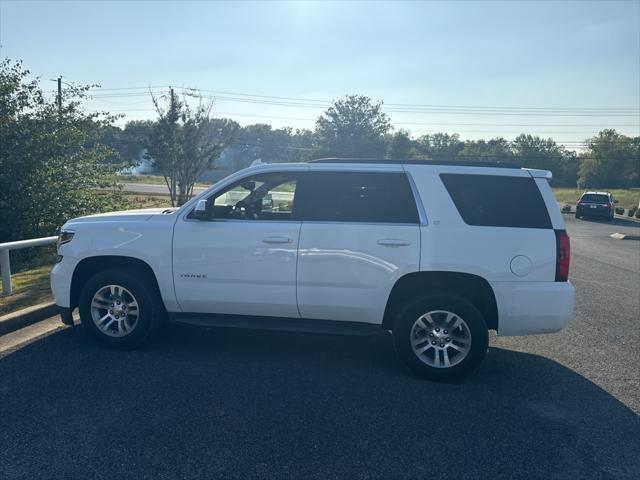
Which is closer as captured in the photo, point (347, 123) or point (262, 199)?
point (262, 199)

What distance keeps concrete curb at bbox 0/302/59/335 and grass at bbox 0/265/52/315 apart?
19 centimetres

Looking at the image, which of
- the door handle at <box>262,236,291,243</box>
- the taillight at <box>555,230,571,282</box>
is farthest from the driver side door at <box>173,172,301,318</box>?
Result: the taillight at <box>555,230,571,282</box>

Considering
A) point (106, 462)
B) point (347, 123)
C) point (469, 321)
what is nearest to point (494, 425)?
A: point (469, 321)

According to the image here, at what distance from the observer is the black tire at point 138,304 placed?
5.46 meters

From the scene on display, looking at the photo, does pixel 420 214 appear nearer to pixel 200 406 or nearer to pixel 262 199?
pixel 262 199

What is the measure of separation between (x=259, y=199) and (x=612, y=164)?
83.6m

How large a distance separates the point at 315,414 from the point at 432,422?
91 cm

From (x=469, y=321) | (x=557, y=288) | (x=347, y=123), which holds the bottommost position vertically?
(x=469, y=321)

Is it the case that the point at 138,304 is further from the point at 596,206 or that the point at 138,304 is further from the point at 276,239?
the point at 596,206

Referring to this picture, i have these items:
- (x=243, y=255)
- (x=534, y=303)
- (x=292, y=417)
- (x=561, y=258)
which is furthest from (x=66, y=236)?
(x=561, y=258)

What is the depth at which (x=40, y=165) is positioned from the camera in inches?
462

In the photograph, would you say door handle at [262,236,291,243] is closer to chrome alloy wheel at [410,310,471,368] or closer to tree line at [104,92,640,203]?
chrome alloy wheel at [410,310,471,368]

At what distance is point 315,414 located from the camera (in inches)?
165

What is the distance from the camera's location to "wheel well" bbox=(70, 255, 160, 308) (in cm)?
562
